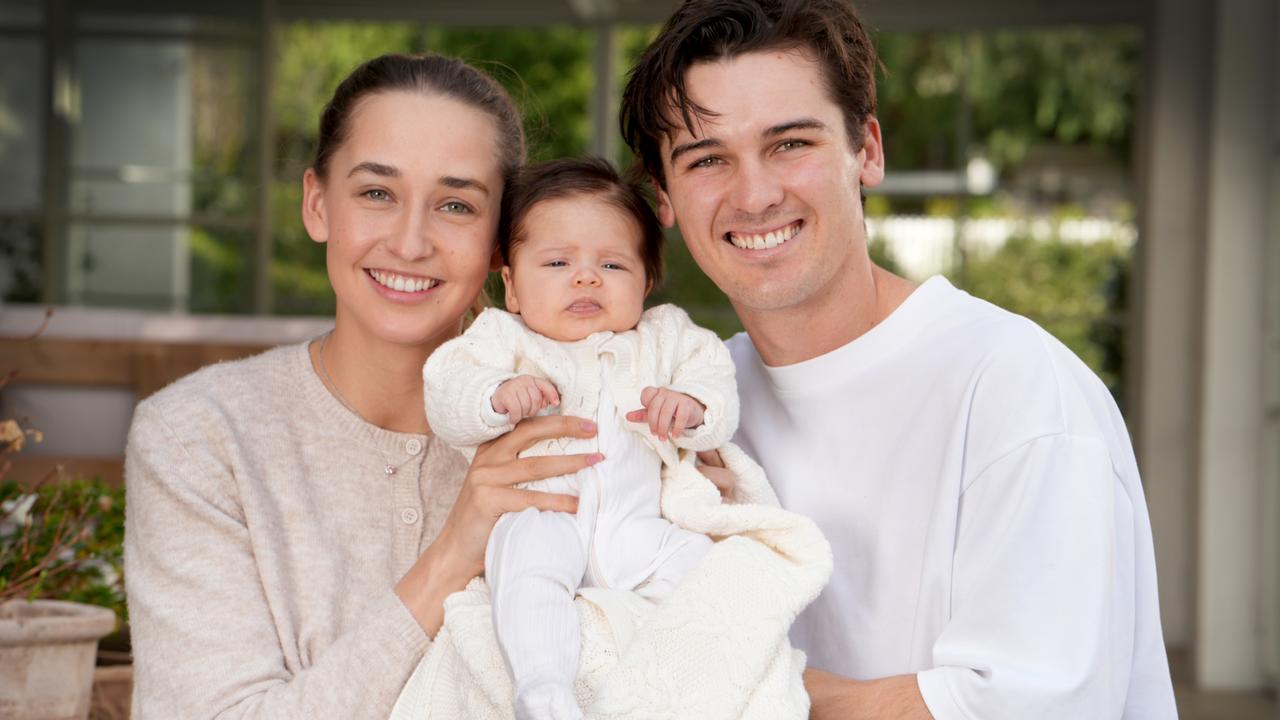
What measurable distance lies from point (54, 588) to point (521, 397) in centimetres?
134

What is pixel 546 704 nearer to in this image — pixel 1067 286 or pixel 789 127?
→ pixel 789 127

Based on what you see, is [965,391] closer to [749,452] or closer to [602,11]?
[749,452]

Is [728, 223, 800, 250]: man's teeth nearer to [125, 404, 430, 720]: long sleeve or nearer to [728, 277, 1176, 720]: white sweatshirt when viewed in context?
[728, 277, 1176, 720]: white sweatshirt

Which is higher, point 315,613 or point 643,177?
point 643,177

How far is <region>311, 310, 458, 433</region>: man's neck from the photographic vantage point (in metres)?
2.20

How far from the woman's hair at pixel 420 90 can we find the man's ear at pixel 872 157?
0.59m

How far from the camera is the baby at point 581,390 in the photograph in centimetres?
180

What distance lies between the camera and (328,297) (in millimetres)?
8258

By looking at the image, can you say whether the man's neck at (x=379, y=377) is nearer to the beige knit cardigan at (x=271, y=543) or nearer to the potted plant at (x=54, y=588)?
the beige knit cardigan at (x=271, y=543)

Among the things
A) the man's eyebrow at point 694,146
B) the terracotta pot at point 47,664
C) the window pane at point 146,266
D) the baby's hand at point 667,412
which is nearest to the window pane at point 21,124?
the window pane at point 146,266

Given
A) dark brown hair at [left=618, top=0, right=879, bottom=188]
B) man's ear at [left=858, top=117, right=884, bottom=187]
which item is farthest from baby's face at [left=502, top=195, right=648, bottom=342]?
man's ear at [left=858, top=117, right=884, bottom=187]

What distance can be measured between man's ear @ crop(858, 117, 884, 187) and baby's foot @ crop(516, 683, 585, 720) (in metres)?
1.05

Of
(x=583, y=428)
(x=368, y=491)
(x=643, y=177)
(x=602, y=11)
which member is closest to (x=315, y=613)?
(x=368, y=491)

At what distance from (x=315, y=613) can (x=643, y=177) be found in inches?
36.0
